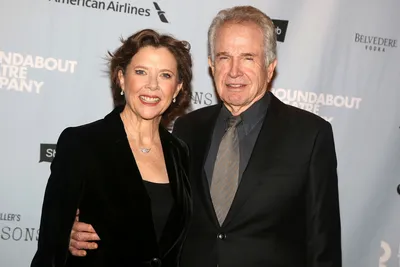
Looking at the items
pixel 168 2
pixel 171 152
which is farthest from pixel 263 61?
pixel 168 2

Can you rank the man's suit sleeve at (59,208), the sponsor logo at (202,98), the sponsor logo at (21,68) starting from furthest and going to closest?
the sponsor logo at (202,98) < the sponsor logo at (21,68) < the man's suit sleeve at (59,208)

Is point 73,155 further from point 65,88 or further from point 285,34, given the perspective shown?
point 285,34

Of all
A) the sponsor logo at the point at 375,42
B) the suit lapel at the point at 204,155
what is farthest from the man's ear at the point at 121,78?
the sponsor logo at the point at 375,42

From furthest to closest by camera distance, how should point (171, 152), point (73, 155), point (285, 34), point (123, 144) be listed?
point (285, 34), point (171, 152), point (123, 144), point (73, 155)

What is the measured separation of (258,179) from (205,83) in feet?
4.53

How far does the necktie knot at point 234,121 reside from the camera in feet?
8.29

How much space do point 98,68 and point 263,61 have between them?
1291mm

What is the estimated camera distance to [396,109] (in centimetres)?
376

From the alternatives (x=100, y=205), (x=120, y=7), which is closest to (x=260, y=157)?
(x=100, y=205)

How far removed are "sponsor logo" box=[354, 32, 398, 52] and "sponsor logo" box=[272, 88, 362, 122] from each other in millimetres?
374

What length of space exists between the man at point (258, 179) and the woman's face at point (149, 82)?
0.78 feet

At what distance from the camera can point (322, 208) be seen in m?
2.35

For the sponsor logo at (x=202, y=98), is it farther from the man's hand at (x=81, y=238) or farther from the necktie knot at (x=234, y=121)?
the man's hand at (x=81, y=238)

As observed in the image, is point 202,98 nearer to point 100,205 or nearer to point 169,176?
point 169,176
